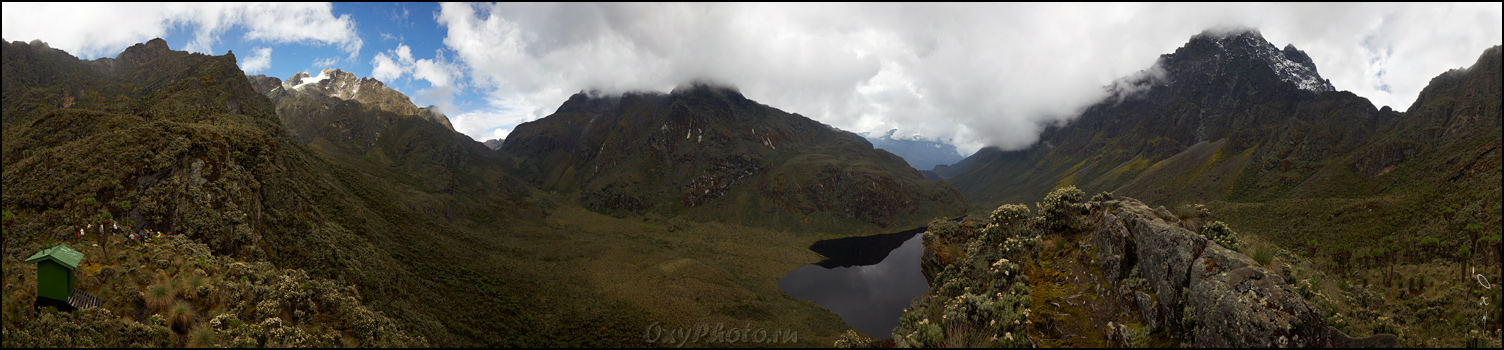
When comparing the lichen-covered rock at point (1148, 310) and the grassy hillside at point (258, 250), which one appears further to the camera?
the grassy hillside at point (258, 250)

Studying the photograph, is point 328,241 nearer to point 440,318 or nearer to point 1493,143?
point 440,318

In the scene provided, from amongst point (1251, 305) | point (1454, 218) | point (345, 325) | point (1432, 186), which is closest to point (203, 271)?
point (345, 325)

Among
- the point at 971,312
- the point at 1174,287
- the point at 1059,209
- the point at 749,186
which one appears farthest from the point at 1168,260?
the point at 749,186

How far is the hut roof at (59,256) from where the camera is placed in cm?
1777

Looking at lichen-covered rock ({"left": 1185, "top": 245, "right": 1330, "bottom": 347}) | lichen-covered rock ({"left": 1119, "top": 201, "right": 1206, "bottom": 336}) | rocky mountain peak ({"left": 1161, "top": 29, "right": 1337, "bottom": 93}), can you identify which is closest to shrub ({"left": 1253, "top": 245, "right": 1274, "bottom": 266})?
lichen-covered rock ({"left": 1119, "top": 201, "right": 1206, "bottom": 336})

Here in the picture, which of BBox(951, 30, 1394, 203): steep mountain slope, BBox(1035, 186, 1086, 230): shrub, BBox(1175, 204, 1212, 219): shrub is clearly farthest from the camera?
BBox(951, 30, 1394, 203): steep mountain slope

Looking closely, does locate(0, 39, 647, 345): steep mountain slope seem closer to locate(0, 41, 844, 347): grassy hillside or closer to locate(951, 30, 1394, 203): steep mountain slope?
locate(0, 41, 844, 347): grassy hillside

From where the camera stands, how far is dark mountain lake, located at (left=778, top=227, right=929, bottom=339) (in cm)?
6688

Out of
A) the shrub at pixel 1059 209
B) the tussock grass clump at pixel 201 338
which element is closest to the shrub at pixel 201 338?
the tussock grass clump at pixel 201 338

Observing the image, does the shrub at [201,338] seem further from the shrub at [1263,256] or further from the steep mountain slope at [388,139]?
the steep mountain slope at [388,139]

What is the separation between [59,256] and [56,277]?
93cm

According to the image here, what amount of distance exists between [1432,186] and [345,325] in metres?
106

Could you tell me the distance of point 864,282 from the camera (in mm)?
87688

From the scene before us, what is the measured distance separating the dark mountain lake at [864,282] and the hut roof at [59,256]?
59.3 metres
